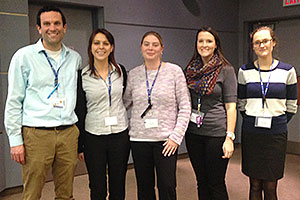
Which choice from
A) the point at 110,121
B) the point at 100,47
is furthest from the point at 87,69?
the point at 110,121

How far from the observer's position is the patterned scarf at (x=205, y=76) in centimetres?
209

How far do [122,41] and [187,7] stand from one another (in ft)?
4.27

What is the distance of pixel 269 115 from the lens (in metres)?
2.20

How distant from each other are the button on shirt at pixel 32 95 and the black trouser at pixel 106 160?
0.85 feet

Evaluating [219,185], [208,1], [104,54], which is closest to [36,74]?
[104,54]

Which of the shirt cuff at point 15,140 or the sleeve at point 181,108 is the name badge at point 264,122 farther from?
the shirt cuff at point 15,140

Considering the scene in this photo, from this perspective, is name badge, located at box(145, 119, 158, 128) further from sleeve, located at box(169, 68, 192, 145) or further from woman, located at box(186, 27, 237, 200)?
woman, located at box(186, 27, 237, 200)

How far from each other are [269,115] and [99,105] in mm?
1248

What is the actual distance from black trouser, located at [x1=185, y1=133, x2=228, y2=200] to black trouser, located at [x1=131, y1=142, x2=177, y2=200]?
210 mm

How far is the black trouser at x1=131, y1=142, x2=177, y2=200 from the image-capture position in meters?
2.07

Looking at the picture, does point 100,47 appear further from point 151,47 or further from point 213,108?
point 213,108

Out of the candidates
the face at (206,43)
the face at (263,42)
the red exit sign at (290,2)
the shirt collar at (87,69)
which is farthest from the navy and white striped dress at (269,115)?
the red exit sign at (290,2)

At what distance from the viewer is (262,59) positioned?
7.36 ft

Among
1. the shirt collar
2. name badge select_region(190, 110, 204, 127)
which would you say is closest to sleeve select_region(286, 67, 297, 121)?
name badge select_region(190, 110, 204, 127)
